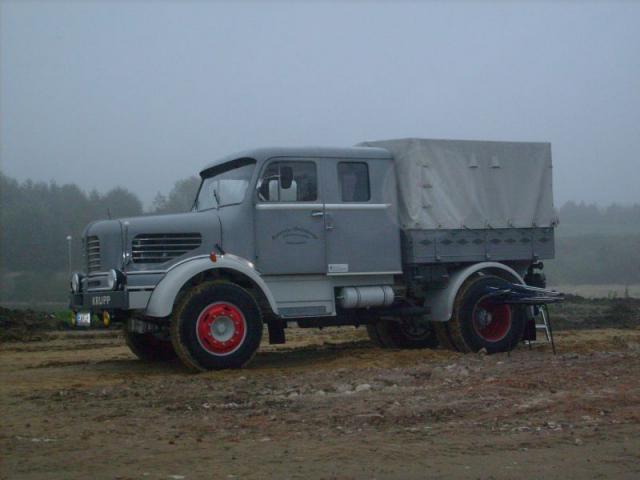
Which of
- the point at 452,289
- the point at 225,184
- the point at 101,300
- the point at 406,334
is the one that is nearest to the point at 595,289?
the point at 406,334

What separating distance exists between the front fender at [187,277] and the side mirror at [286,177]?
3.64 feet

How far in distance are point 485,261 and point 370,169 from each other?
2065 mm

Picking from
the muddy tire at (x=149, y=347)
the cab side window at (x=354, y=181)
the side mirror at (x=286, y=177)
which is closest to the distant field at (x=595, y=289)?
the cab side window at (x=354, y=181)

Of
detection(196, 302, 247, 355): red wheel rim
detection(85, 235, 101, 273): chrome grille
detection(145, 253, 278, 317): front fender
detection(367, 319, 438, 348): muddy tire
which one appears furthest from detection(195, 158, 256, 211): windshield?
detection(367, 319, 438, 348): muddy tire

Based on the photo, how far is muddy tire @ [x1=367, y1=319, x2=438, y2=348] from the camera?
1411 cm

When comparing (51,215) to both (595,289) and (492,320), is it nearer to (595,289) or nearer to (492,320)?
(595,289)

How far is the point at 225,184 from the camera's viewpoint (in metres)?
12.3

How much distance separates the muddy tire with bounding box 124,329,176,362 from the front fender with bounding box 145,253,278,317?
5.63 feet

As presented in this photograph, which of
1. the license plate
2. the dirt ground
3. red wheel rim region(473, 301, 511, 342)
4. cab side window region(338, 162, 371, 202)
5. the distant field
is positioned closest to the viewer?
the dirt ground

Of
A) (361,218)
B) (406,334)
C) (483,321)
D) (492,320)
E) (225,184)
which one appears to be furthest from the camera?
(406,334)

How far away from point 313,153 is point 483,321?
328 cm

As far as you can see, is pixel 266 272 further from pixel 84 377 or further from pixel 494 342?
pixel 494 342

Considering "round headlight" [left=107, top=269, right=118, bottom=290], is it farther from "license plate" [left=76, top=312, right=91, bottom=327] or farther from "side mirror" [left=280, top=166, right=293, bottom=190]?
"side mirror" [left=280, top=166, right=293, bottom=190]

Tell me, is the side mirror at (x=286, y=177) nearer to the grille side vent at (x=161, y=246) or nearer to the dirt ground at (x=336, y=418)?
the grille side vent at (x=161, y=246)
